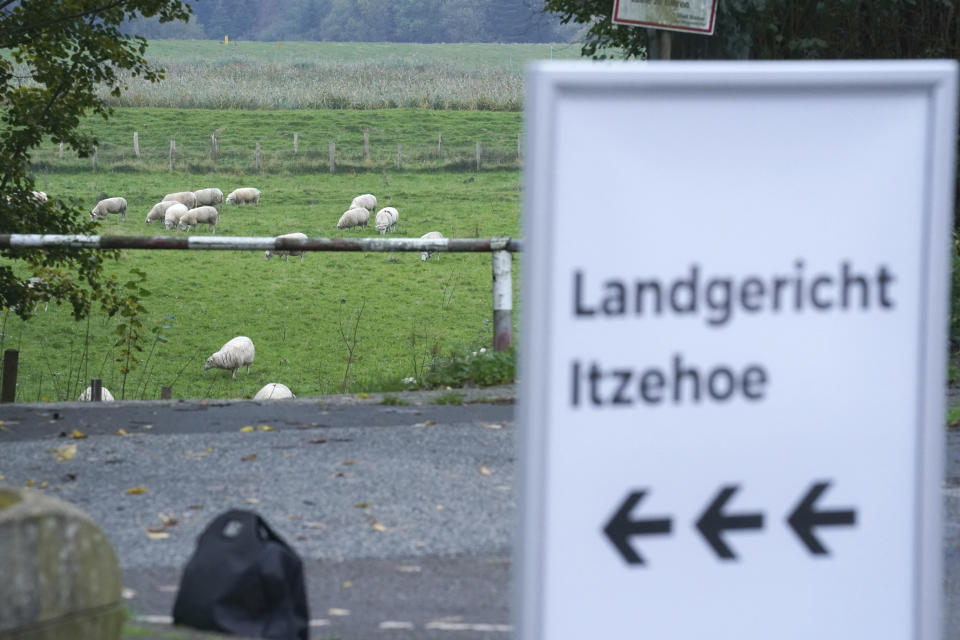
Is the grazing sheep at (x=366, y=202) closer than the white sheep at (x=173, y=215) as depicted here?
No

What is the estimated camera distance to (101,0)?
13086 mm

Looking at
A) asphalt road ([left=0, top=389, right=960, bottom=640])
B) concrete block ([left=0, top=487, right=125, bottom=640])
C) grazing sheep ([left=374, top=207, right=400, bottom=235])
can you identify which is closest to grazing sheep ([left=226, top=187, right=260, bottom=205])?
grazing sheep ([left=374, top=207, right=400, bottom=235])

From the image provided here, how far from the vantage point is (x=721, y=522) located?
2.25 metres

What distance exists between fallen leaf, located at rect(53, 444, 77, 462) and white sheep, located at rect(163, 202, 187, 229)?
1438 inches

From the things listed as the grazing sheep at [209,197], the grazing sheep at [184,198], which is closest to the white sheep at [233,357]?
the grazing sheep at [184,198]

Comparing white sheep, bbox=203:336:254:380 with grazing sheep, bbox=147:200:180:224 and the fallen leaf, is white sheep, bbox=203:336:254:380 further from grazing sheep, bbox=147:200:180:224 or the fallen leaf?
the fallen leaf

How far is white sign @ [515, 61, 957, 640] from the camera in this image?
214cm

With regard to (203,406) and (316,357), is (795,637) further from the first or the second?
(316,357)

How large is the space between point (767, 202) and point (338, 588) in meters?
3.36

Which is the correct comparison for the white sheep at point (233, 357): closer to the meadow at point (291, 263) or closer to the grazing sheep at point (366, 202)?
the meadow at point (291, 263)

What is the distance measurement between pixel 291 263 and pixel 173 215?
6373 millimetres

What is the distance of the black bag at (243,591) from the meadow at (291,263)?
18.8 feet

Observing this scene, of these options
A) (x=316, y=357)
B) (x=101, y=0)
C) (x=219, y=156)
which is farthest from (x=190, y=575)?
(x=219, y=156)

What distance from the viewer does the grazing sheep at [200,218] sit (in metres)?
43.1
